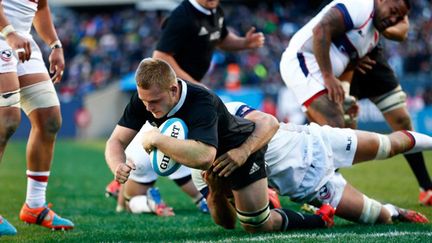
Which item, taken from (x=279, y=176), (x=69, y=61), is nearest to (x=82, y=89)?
(x=69, y=61)

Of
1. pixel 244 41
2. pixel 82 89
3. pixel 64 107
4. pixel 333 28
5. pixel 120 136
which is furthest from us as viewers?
pixel 82 89

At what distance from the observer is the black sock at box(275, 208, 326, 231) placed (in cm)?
539

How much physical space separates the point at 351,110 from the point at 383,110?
0.65 metres

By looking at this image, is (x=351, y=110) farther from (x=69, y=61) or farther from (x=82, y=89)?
(x=69, y=61)

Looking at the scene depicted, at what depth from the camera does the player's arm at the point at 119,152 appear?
4.54 meters

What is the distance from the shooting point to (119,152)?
16.1ft

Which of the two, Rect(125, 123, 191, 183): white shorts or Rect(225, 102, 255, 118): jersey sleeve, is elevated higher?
Rect(225, 102, 255, 118): jersey sleeve

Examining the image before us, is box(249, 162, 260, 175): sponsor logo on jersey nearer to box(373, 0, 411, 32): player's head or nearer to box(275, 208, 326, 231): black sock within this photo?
box(275, 208, 326, 231): black sock

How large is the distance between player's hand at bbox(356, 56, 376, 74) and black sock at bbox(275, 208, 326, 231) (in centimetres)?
202

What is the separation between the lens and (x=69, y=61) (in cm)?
3241

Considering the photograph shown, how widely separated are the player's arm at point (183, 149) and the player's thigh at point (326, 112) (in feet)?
7.09

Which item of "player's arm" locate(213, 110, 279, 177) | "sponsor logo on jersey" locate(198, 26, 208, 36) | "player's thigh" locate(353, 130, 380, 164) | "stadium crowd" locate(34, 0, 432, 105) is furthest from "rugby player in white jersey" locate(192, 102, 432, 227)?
"stadium crowd" locate(34, 0, 432, 105)

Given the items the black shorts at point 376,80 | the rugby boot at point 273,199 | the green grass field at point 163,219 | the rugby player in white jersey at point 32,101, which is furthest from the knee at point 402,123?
the rugby player in white jersey at point 32,101

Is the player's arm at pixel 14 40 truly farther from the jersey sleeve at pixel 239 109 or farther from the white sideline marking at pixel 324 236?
the white sideline marking at pixel 324 236
